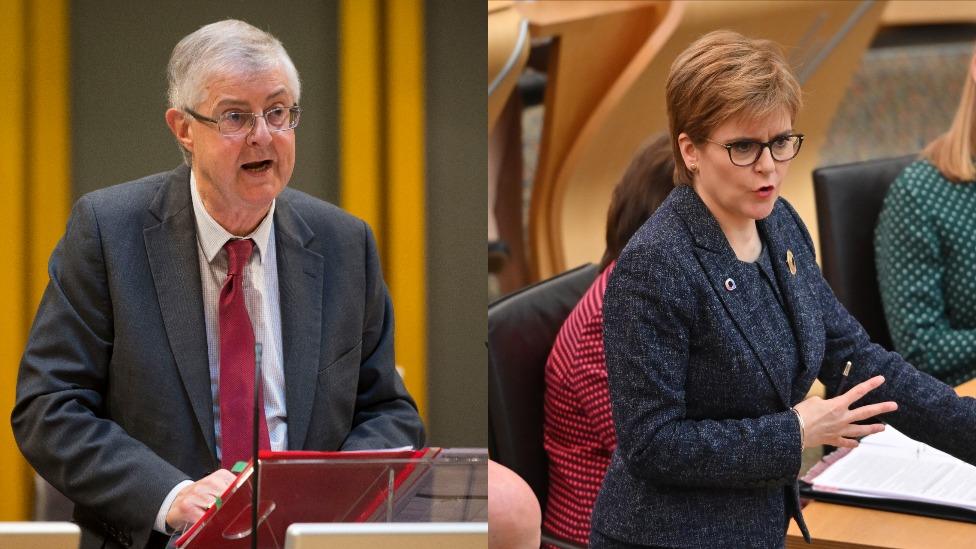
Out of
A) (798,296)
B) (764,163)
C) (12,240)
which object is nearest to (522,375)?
A: (798,296)

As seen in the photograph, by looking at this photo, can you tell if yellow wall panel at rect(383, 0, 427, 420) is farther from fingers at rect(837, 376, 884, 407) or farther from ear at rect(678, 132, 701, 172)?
fingers at rect(837, 376, 884, 407)

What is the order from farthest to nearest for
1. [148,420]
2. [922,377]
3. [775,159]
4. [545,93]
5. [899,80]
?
[899,80] < [545,93] < [148,420] < [922,377] < [775,159]

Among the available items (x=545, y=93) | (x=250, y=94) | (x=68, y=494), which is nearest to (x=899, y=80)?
(x=545, y=93)

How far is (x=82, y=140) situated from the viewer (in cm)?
208

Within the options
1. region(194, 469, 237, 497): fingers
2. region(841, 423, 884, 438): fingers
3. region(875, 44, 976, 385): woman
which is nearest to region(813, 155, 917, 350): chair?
region(875, 44, 976, 385): woman

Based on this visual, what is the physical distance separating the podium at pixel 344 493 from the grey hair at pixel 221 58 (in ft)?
2.53

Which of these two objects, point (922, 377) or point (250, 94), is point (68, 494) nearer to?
point (250, 94)

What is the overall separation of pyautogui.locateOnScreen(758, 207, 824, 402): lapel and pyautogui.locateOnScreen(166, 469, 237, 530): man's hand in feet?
2.63

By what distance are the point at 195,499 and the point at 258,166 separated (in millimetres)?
547

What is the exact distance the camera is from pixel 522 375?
209cm

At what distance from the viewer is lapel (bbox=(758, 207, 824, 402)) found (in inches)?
59.9

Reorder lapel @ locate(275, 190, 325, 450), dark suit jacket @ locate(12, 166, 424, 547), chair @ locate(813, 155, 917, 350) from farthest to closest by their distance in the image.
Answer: chair @ locate(813, 155, 917, 350) → lapel @ locate(275, 190, 325, 450) → dark suit jacket @ locate(12, 166, 424, 547)

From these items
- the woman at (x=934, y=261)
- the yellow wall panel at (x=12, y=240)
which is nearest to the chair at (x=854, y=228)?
the woman at (x=934, y=261)

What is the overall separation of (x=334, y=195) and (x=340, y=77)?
213 millimetres
